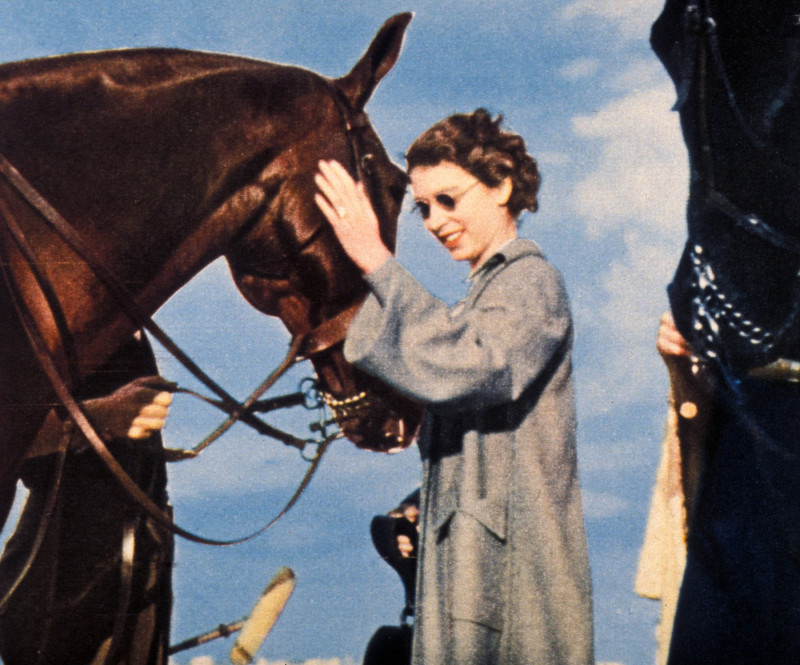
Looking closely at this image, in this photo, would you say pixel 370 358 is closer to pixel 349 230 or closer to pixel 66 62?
pixel 349 230

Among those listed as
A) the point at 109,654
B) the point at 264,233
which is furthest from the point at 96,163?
the point at 109,654

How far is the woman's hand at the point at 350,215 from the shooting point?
1.84 meters

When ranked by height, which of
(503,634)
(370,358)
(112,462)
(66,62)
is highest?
(66,62)

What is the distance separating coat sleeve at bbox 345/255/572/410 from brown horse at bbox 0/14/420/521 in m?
0.32

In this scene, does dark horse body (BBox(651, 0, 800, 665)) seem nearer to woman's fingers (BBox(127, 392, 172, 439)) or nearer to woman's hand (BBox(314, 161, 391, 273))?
woman's hand (BBox(314, 161, 391, 273))

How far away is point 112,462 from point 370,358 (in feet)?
1.69

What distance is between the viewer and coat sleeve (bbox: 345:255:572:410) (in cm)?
172

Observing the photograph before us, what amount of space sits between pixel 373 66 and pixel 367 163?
0.78ft

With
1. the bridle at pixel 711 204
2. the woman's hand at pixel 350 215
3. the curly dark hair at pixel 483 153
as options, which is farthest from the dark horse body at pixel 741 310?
the woman's hand at pixel 350 215

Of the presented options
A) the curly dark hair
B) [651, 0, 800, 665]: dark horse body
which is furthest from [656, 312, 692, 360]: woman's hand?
the curly dark hair

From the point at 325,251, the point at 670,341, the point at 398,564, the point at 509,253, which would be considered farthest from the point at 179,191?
the point at 670,341

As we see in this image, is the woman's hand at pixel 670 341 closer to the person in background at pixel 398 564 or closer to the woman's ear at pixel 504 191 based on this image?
the woman's ear at pixel 504 191

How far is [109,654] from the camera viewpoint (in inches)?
84.0

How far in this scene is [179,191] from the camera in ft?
6.23
